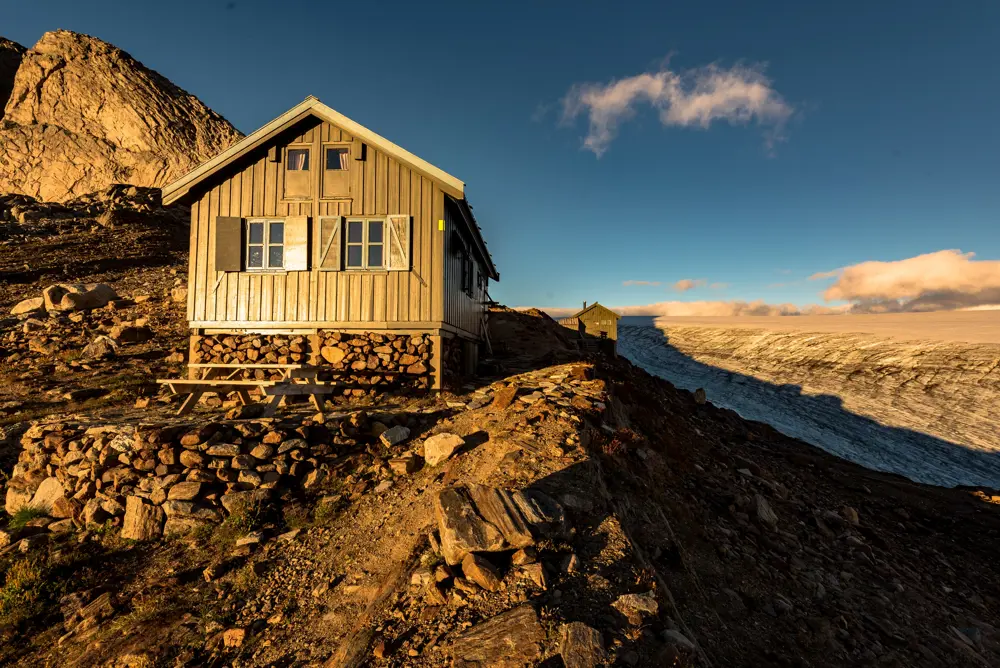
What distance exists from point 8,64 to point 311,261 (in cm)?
11001

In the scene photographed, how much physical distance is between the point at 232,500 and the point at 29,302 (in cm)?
1864

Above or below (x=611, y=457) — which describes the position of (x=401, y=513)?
below

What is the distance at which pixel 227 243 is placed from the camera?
12.2m

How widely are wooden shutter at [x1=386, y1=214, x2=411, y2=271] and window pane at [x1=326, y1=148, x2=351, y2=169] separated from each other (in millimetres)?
2040

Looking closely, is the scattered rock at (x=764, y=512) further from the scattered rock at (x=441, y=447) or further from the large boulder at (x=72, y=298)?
the large boulder at (x=72, y=298)

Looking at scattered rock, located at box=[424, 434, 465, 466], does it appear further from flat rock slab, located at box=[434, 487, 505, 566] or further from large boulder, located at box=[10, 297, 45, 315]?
large boulder, located at box=[10, 297, 45, 315]

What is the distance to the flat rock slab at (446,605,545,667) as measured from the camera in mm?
3803

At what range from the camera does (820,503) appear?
10109 mm

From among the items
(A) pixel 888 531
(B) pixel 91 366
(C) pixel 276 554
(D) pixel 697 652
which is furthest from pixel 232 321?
(A) pixel 888 531

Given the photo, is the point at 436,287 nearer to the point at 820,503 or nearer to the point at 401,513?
the point at 401,513

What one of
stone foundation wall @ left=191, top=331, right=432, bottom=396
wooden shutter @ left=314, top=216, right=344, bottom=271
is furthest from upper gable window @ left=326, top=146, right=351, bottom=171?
stone foundation wall @ left=191, top=331, right=432, bottom=396

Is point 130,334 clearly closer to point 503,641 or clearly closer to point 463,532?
point 463,532

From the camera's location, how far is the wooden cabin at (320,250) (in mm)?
11852

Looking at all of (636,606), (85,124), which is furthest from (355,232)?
(85,124)
